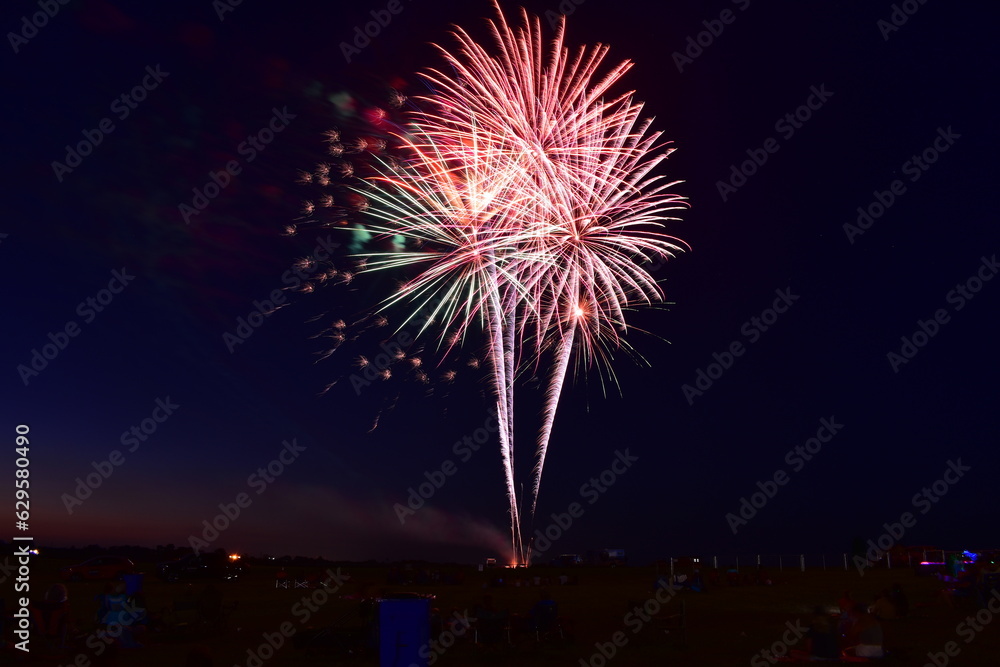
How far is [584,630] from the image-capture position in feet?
57.9

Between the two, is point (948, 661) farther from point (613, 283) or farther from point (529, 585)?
point (529, 585)

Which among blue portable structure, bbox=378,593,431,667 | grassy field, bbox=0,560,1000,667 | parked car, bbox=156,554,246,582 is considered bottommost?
grassy field, bbox=0,560,1000,667

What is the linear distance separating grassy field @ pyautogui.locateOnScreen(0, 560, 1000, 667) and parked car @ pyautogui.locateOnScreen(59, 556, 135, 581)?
1.80 meters

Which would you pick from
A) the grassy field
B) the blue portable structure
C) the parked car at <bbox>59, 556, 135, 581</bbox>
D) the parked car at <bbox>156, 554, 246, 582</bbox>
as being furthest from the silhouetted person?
the parked car at <bbox>59, 556, 135, 581</bbox>

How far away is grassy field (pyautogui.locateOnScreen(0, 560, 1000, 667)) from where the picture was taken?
44.8ft

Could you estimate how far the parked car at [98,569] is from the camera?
32.5 metres

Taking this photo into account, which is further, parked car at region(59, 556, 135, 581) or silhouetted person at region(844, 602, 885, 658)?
parked car at region(59, 556, 135, 581)

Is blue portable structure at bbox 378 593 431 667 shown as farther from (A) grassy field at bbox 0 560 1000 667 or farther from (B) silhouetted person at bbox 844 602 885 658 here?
(B) silhouetted person at bbox 844 602 885 658

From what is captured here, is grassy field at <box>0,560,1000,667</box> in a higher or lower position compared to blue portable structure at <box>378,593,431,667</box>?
lower

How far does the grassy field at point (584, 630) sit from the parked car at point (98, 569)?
1797mm

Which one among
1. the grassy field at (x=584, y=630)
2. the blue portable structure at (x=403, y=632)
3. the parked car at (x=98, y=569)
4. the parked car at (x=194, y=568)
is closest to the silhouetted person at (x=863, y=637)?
the grassy field at (x=584, y=630)

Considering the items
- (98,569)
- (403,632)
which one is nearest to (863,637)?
(403,632)

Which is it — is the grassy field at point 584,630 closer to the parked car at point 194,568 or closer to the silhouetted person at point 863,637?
the silhouetted person at point 863,637

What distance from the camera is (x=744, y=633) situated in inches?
662
